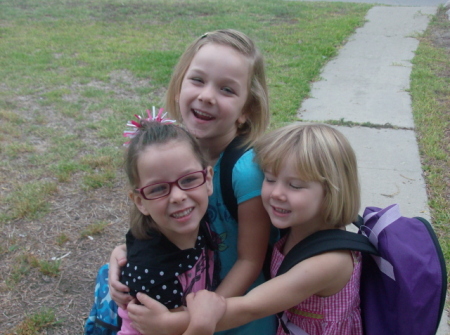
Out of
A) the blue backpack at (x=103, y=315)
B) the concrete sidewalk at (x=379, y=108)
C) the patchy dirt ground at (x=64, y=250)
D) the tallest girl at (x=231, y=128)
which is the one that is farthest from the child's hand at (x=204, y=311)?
the concrete sidewalk at (x=379, y=108)

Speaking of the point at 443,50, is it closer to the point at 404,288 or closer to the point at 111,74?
the point at 111,74

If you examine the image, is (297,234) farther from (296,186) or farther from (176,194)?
(176,194)

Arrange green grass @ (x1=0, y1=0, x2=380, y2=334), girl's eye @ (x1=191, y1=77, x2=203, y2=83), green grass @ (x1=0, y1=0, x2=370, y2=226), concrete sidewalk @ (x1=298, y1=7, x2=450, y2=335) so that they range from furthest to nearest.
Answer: green grass @ (x1=0, y1=0, x2=370, y2=226)
concrete sidewalk @ (x1=298, y1=7, x2=450, y2=335)
green grass @ (x1=0, y1=0, x2=380, y2=334)
girl's eye @ (x1=191, y1=77, x2=203, y2=83)

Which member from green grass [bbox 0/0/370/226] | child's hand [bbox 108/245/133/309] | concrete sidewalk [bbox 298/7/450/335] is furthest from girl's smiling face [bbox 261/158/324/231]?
green grass [bbox 0/0/370/226]

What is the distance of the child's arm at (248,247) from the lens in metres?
1.68

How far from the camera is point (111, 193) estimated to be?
377 centimetres

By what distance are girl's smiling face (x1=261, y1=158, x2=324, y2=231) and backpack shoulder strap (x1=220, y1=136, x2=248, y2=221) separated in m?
0.13

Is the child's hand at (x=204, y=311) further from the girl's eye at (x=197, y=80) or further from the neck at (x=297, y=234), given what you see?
the girl's eye at (x=197, y=80)

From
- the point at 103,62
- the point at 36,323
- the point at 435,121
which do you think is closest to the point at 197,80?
the point at 36,323

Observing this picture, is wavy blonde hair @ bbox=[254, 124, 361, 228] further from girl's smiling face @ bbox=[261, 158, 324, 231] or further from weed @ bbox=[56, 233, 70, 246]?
weed @ bbox=[56, 233, 70, 246]

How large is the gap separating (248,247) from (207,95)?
0.59 meters

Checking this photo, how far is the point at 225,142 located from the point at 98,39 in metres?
7.05

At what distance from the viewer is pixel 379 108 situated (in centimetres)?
513

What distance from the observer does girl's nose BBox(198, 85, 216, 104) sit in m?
1.76
